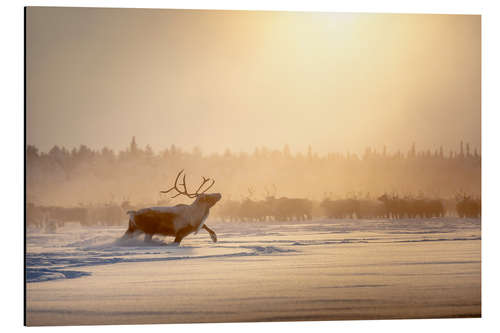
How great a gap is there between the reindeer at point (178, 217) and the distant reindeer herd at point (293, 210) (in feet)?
0.22

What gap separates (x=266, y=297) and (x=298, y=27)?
6.66 feet

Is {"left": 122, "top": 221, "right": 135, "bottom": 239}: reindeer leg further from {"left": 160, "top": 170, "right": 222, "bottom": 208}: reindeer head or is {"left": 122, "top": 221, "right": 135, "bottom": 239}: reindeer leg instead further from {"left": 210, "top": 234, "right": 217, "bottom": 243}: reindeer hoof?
{"left": 210, "top": 234, "right": 217, "bottom": 243}: reindeer hoof

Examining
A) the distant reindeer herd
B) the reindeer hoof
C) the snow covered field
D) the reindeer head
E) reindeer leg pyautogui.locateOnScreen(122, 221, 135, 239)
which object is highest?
the reindeer head

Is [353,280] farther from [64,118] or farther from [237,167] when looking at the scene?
[64,118]

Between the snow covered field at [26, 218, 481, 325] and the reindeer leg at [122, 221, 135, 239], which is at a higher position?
the reindeer leg at [122, 221, 135, 239]

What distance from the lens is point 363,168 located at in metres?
5.08

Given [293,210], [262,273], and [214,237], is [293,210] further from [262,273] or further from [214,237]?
[214,237]

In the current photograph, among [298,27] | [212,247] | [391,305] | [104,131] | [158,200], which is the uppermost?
[298,27]

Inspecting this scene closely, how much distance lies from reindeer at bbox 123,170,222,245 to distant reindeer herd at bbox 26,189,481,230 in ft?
0.22

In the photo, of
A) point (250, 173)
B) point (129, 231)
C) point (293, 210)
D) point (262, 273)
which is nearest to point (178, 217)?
point (129, 231)

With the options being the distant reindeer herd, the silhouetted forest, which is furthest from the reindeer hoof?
the silhouetted forest

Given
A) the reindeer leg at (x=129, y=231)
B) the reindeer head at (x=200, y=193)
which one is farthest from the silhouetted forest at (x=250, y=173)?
the reindeer leg at (x=129, y=231)

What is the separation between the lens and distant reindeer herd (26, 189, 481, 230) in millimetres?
4867
